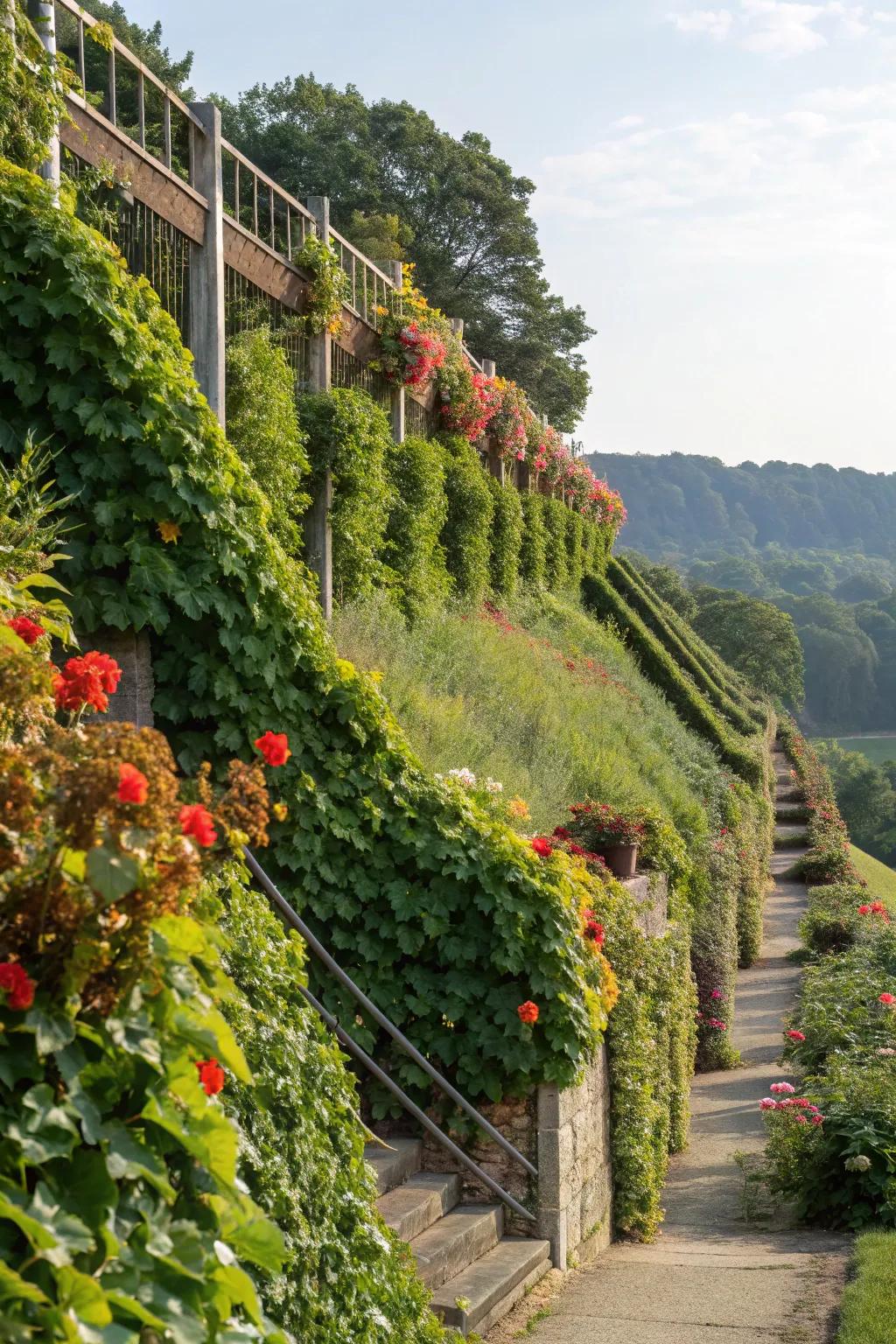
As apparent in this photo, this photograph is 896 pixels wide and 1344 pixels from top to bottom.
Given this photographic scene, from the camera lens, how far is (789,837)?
1067 inches

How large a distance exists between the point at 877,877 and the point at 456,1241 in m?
25.7

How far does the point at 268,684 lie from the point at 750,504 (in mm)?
183615

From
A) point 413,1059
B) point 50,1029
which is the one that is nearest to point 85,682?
point 50,1029

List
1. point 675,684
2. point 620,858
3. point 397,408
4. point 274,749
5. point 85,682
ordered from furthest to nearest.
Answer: point 675,684, point 397,408, point 620,858, point 85,682, point 274,749

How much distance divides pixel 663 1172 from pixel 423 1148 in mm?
2976

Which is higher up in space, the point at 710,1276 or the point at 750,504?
the point at 750,504

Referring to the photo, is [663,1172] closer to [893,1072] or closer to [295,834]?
[893,1072]

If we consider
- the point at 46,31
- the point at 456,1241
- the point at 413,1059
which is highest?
the point at 46,31

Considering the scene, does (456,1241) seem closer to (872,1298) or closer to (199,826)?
A: (872,1298)

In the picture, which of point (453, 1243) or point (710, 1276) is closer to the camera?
point (453, 1243)

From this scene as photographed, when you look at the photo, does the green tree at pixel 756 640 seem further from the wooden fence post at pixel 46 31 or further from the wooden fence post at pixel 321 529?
the wooden fence post at pixel 46 31

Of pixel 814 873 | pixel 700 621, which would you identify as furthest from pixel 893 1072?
pixel 700 621

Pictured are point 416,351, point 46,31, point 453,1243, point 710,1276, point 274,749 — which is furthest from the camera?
point 416,351

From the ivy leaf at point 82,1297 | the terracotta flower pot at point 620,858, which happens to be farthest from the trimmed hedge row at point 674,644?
the ivy leaf at point 82,1297
